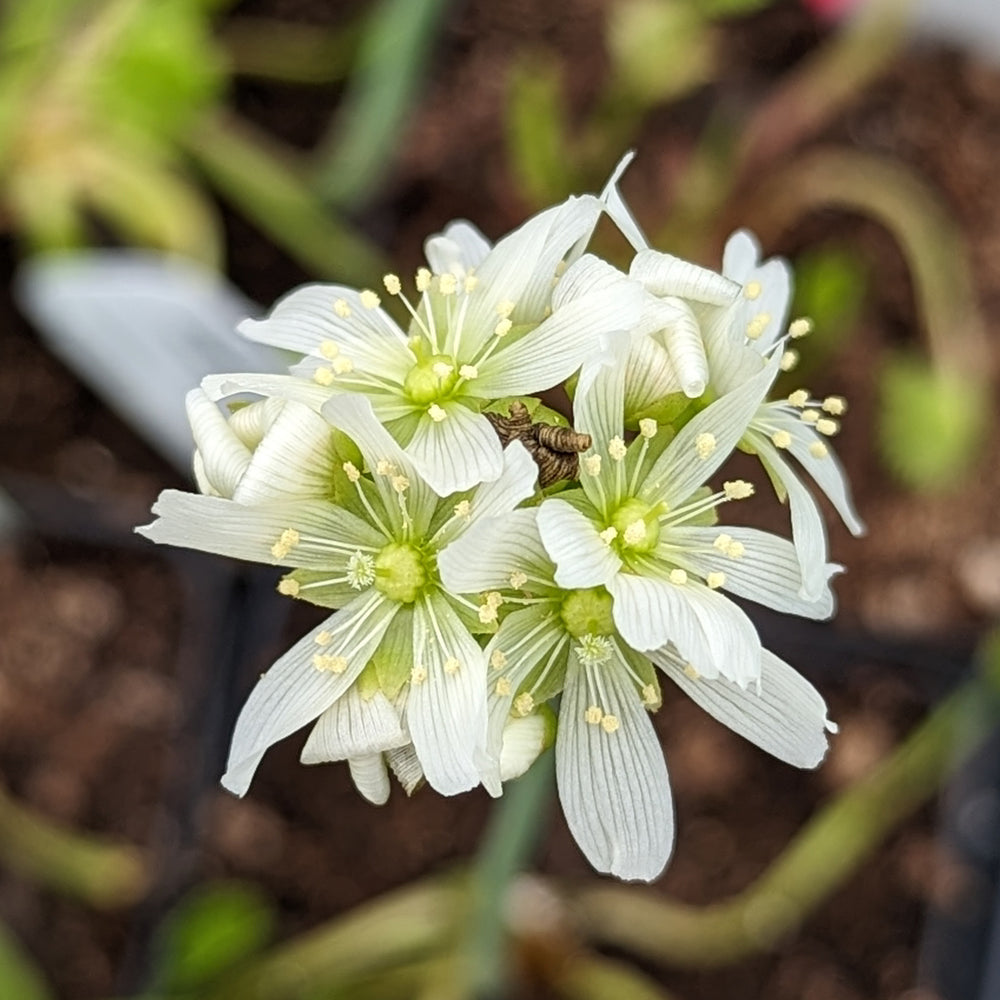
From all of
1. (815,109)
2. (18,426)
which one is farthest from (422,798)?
(815,109)

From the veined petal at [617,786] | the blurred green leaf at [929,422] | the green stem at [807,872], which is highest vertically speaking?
the veined petal at [617,786]

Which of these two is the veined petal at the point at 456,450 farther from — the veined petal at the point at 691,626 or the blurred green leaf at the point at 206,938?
→ the blurred green leaf at the point at 206,938

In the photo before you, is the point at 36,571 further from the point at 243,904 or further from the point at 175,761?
the point at 243,904

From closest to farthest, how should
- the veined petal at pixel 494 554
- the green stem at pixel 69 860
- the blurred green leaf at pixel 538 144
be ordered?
the veined petal at pixel 494 554 < the blurred green leaf at pixel 538 144 < the green stem at pixel 69 860

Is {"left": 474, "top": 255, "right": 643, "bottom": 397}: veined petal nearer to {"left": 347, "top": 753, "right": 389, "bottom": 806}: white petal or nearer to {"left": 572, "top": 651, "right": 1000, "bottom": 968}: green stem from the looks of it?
{"left": 347, "top": 753, "right": 389, "bottom": 806}: white petal

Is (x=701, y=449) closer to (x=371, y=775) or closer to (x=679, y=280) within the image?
(x=679, y=280)

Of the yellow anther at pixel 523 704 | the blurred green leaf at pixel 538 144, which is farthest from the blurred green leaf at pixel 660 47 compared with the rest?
the yellow anther at pixel 523 704
